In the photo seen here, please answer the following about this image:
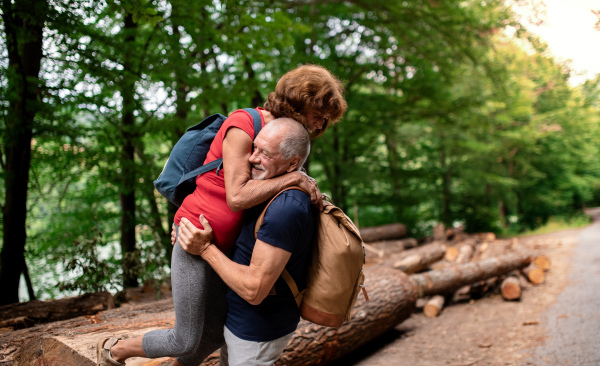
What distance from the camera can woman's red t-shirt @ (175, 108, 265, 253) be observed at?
1620mm

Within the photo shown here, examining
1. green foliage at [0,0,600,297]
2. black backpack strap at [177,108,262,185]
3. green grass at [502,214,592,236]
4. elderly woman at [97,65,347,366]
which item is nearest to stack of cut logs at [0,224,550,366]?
elderly woman at [97,65,347,366]

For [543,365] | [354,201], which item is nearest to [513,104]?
[354,201]

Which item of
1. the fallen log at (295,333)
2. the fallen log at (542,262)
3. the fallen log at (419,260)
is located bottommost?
the fallen log at (542,262)

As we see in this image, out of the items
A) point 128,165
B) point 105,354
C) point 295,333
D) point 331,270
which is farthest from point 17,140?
point 331,270

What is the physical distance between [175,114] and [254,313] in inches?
191

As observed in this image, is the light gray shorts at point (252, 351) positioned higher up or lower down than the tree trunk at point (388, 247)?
higher up

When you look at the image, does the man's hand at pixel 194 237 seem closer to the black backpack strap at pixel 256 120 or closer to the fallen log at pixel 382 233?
the black backpack strap at pixel 256 120

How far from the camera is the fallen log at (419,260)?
656cm

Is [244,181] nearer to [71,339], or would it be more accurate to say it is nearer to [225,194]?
[225,194]

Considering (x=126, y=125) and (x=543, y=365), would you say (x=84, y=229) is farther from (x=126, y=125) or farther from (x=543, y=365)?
→ (x=543, y=365)

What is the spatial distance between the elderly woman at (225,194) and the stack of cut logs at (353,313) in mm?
674

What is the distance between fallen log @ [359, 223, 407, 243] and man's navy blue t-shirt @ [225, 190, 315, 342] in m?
7.58

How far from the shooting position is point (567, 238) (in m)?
10.2

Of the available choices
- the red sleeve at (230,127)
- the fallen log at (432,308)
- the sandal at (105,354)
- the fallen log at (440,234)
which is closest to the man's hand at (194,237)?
the red sleeve at (230,127)
